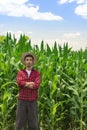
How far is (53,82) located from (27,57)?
1.19m

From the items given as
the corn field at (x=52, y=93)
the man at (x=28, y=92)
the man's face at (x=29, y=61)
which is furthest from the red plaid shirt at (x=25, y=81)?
the corn field at (x=52, y=93)

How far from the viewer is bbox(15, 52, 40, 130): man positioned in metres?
5.90

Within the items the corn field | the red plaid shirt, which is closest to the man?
the red plaid shirt

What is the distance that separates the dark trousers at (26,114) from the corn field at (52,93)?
622 millimetres

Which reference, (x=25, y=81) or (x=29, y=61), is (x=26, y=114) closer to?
(x=25, y=81)

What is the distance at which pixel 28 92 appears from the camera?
6.01 m

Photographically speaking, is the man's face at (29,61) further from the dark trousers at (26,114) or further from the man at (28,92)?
the dark trousers at (26,114)

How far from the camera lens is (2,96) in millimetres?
7125

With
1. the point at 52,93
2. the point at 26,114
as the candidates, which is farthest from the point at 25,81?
the point at 52,93

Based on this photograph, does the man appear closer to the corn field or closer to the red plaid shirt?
the red plaid shirt

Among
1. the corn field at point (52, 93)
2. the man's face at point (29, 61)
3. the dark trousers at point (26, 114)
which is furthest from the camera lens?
the corn field at point (52, 93)

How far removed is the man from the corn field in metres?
0.65

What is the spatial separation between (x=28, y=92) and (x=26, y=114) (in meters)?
0.41

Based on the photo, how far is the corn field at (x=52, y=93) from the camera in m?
6.93
